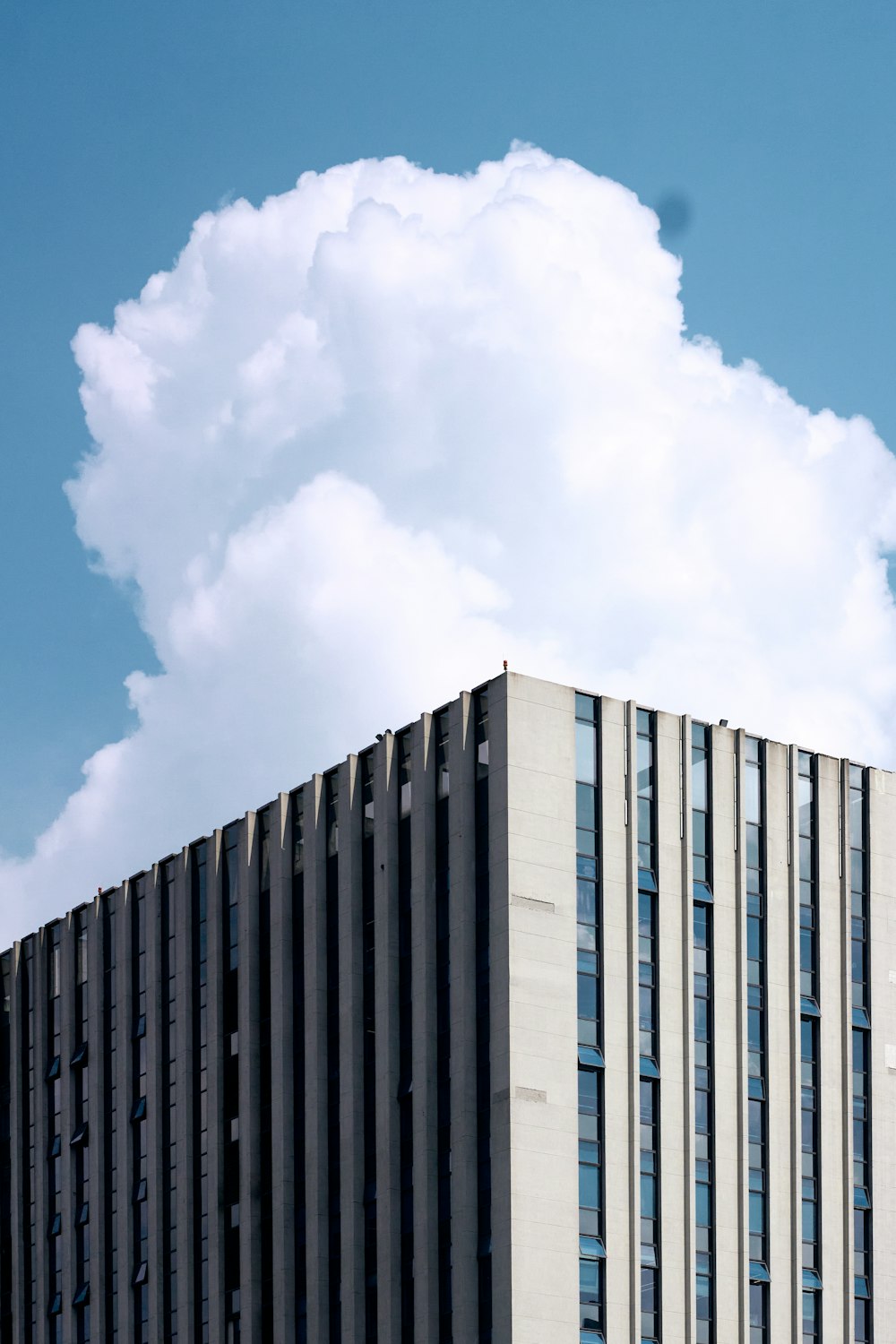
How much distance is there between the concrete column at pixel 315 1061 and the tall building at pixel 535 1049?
116mm

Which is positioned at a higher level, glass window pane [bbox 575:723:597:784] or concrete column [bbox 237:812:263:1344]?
glass window pane [bbox 575:723:597:784]

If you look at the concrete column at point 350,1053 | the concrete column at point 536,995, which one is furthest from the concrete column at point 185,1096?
the concrete column at point 536,995

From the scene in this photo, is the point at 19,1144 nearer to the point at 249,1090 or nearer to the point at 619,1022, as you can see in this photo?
the point at 249,1090

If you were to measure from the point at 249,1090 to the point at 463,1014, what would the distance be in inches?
466

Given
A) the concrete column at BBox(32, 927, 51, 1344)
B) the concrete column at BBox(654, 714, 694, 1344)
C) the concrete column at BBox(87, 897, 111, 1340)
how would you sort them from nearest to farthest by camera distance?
the concrete column at BBox(654, 714, 694, 1344)
the concrete column at BBox(87, 897, 111, 1340)
the concrete column at BBox(32, 927, 51, 1344)

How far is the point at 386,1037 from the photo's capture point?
8562 centimetres

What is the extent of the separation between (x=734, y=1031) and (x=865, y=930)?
282 inches

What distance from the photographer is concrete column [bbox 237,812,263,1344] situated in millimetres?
89812

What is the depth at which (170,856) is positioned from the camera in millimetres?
98750

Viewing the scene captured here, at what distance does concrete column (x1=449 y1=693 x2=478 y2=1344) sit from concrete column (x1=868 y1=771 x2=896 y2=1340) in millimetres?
14932

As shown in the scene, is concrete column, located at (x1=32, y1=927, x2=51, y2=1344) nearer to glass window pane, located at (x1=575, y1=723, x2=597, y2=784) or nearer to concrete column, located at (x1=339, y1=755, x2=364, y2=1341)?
concrete column, located at (x1=339, y1=755, x2=364, y2=1341)

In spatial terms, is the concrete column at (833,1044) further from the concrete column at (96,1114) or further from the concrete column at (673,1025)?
the concrete column at (96,1114)

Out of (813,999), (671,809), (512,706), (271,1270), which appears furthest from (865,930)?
(271,1270)

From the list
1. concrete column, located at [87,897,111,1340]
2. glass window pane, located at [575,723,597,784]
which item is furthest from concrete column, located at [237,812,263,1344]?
glass window pane, located at [575,723,597,784]
